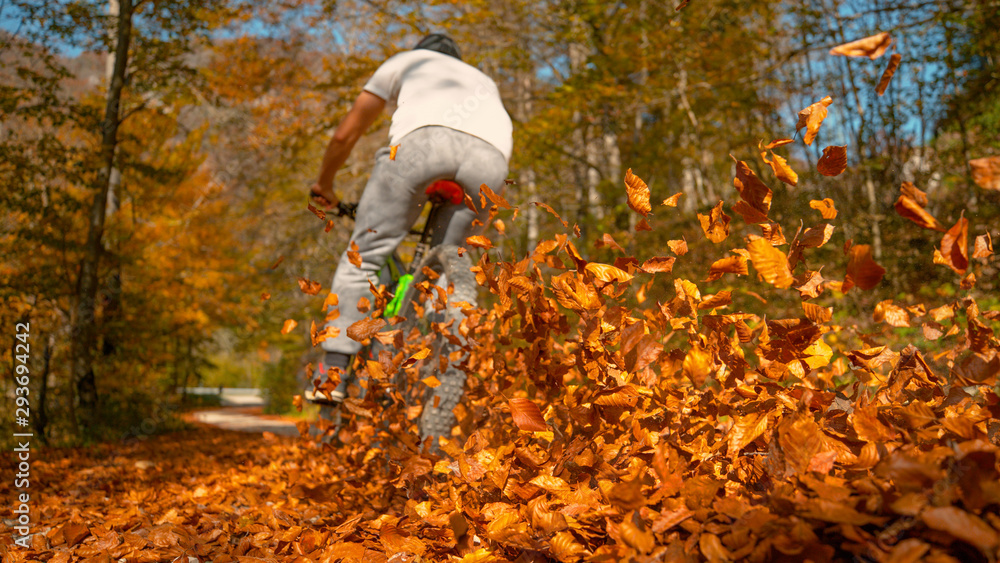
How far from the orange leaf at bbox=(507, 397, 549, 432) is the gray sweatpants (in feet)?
4.50

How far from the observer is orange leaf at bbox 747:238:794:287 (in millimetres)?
1001

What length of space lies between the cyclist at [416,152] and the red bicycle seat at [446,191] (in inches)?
Result: 1.5

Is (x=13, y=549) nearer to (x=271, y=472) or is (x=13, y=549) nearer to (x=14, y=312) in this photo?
(x=271, y=472)

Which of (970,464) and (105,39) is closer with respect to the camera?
(970,464)

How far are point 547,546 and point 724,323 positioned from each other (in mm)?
578

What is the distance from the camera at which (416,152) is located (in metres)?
2.48

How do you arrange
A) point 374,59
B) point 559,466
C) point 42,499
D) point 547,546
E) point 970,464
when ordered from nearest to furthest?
1. point 970,464
2. point 547,546
3. point 559,466
4. point 42,499
5. point 374,59

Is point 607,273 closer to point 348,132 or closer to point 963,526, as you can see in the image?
point 963,526

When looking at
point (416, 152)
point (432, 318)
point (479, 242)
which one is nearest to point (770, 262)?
point (479, 242)

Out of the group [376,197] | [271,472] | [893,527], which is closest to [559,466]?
[893,527]

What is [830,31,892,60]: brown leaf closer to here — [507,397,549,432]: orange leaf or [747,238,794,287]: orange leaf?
[747,238,794,287]: orange leaf

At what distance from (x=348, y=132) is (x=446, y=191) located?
0.55 m

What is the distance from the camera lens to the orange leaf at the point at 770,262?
1.00 m

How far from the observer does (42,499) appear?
216 centimetres
